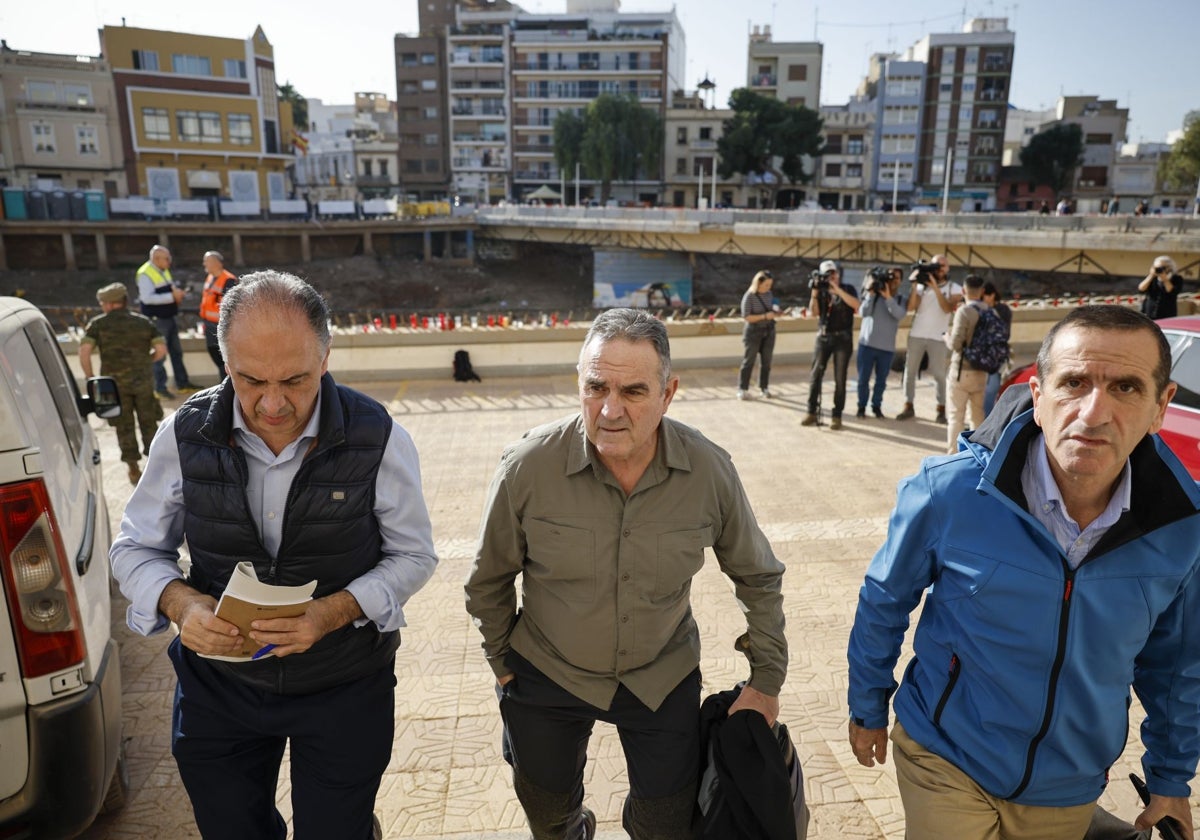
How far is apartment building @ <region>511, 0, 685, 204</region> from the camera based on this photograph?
6278 centimetres

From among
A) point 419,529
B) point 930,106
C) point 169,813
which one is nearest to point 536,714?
point 419,529

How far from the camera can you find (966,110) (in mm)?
62281

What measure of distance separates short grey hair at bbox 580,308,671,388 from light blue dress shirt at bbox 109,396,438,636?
2.17ft

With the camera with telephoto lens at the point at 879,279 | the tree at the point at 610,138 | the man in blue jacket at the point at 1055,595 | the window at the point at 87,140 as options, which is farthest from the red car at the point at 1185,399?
the window at the point at 87,140

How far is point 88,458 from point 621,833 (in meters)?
3.17

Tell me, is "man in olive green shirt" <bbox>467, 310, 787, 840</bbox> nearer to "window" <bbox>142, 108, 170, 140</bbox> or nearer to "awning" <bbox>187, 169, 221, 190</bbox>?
"awning" <bbox>187, 169, 221, 190</bbox>

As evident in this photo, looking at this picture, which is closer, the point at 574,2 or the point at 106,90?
the point at 106,90

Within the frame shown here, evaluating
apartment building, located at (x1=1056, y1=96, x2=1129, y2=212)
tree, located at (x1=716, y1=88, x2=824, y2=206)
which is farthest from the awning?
apartment building, located at (x1=1056, y1=96, x2=1129, y2=212)

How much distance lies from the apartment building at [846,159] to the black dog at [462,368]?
57936 mm

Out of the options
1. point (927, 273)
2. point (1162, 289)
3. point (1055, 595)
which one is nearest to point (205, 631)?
point (1055, 595)

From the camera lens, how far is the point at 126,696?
385 centimetres

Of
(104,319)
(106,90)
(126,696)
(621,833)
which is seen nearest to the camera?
(621,833)

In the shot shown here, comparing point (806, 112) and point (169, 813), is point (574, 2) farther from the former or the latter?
point (169, 813)

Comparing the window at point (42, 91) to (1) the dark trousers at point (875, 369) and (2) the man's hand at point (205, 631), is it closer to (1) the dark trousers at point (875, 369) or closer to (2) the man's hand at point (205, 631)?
(1) the dark trousers at point (875, 369)
